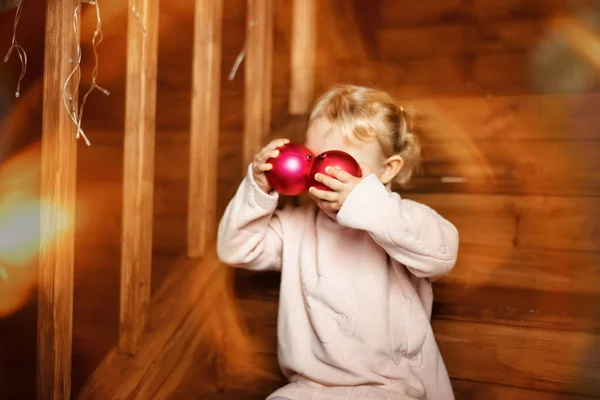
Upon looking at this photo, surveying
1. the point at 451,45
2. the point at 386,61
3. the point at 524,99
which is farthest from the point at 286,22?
the point at 524,99

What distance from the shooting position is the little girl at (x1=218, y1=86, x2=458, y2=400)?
1.02 m

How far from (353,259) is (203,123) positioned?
41cm

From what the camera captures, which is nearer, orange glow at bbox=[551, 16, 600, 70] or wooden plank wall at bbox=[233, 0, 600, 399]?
wooden plank wall at bbox=[233, 0, 600, 399]

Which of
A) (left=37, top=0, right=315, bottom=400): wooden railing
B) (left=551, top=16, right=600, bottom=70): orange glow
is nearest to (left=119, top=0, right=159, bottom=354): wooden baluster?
(left=37, top=0, right=315, bottom=400): wooden railing

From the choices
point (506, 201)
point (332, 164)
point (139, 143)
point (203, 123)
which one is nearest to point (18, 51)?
point (139, 143)

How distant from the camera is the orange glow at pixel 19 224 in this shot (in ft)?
3.14

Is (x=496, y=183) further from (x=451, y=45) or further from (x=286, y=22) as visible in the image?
(x=286, y=22)

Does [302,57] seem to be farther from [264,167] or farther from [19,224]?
[19,224]

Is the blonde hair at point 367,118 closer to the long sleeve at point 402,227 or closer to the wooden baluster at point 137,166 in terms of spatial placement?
the long sleeve at point 402,227

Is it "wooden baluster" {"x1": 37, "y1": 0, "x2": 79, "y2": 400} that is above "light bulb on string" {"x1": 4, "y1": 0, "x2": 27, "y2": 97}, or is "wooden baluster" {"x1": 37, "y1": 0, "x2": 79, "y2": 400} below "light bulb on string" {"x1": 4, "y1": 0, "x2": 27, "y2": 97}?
below

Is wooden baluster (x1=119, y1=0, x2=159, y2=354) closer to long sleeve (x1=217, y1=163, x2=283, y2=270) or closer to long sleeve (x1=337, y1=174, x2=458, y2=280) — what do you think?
long sleeve (x1=217, y1=163, x2=283, y2=270)

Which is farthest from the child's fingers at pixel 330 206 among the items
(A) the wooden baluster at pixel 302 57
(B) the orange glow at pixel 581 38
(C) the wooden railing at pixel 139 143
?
(B) the orange glow at pixel 581 38

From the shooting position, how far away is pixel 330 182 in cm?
99

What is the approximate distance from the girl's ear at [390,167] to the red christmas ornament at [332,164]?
0.14 metres
